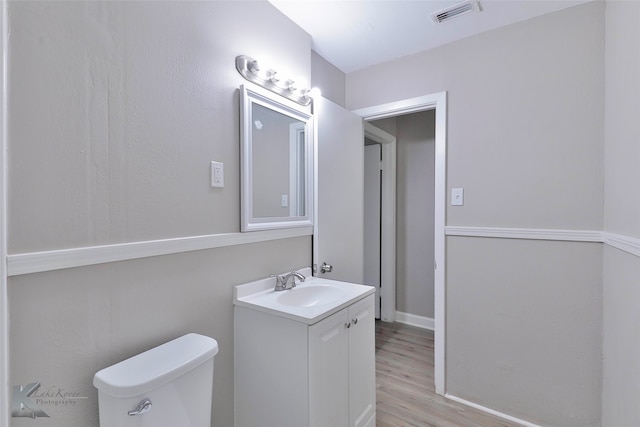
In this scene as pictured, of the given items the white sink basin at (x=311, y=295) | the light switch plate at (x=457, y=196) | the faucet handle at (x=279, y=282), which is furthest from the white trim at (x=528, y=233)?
the faucet handle at (x=279, y=282)

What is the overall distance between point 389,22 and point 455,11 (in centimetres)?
38

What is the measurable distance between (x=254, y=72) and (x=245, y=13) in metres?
0.31

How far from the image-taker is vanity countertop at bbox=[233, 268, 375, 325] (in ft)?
4.19

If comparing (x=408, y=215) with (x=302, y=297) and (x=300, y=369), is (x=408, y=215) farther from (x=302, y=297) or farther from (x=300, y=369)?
(x=300, y=369)

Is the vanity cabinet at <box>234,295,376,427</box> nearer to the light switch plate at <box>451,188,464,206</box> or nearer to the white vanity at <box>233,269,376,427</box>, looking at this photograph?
the white vanity at <box>233,269,376,427</box>

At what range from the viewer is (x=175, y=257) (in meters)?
1.21

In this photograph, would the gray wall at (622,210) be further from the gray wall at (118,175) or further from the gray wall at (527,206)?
the gray wall at (118,175)

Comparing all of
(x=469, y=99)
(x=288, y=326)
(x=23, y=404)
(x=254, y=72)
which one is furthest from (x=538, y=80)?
(x=23, y=404)

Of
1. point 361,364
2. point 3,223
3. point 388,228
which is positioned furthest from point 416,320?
point 3,223

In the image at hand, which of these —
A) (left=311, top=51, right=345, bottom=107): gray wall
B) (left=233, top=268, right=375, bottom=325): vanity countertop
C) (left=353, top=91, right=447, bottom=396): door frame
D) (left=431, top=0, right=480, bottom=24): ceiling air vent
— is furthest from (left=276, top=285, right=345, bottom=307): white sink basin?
(left=431, top=0, right=480, bottom=24): ceiling air vent

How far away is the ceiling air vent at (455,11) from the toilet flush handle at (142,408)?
2.29 metres

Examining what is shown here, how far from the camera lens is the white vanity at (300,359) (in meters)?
1.24

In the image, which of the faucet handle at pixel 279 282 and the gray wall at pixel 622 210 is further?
the faucet handle at pixel 279 282

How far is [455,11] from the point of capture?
172 centimetres
